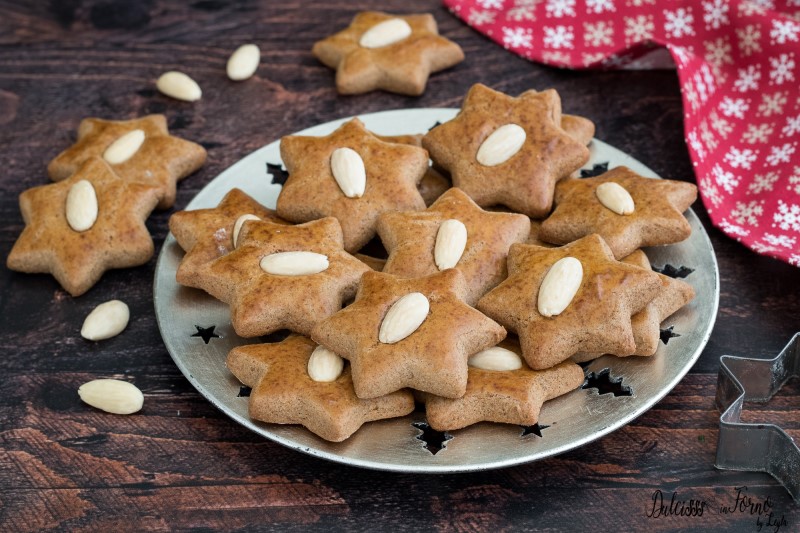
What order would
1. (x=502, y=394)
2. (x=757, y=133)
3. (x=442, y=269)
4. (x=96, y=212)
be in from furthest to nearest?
(x=757, y=133) → (x=96, y=212) → (x=442, y=269) → (x=502, y=394)

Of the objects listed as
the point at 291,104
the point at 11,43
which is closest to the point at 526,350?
the point at 291,104

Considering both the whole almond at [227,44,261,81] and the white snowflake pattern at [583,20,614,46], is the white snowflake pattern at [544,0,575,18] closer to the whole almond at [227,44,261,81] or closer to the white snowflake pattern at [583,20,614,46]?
the white snowflake pattern at [583,20,614,46]

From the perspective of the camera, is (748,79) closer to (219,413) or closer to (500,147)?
(500,147)

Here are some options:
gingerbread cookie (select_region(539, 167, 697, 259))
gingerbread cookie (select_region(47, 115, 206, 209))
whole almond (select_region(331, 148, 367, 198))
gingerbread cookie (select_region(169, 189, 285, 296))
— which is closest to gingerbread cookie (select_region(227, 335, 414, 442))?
gingerbread cookie (select_region(169, 189, 285, 296))

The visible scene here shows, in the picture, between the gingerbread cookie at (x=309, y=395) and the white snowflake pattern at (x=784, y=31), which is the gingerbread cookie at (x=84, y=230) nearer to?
the gingerbread cookie at (x=309, y=395)

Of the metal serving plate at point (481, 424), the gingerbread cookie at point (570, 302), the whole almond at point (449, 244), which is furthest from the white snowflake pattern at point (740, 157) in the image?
the whole almond at point (449, 244)

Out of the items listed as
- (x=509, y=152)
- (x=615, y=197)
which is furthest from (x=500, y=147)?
(x=615, y=197)

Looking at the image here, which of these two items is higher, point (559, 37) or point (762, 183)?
point (559, 37)
